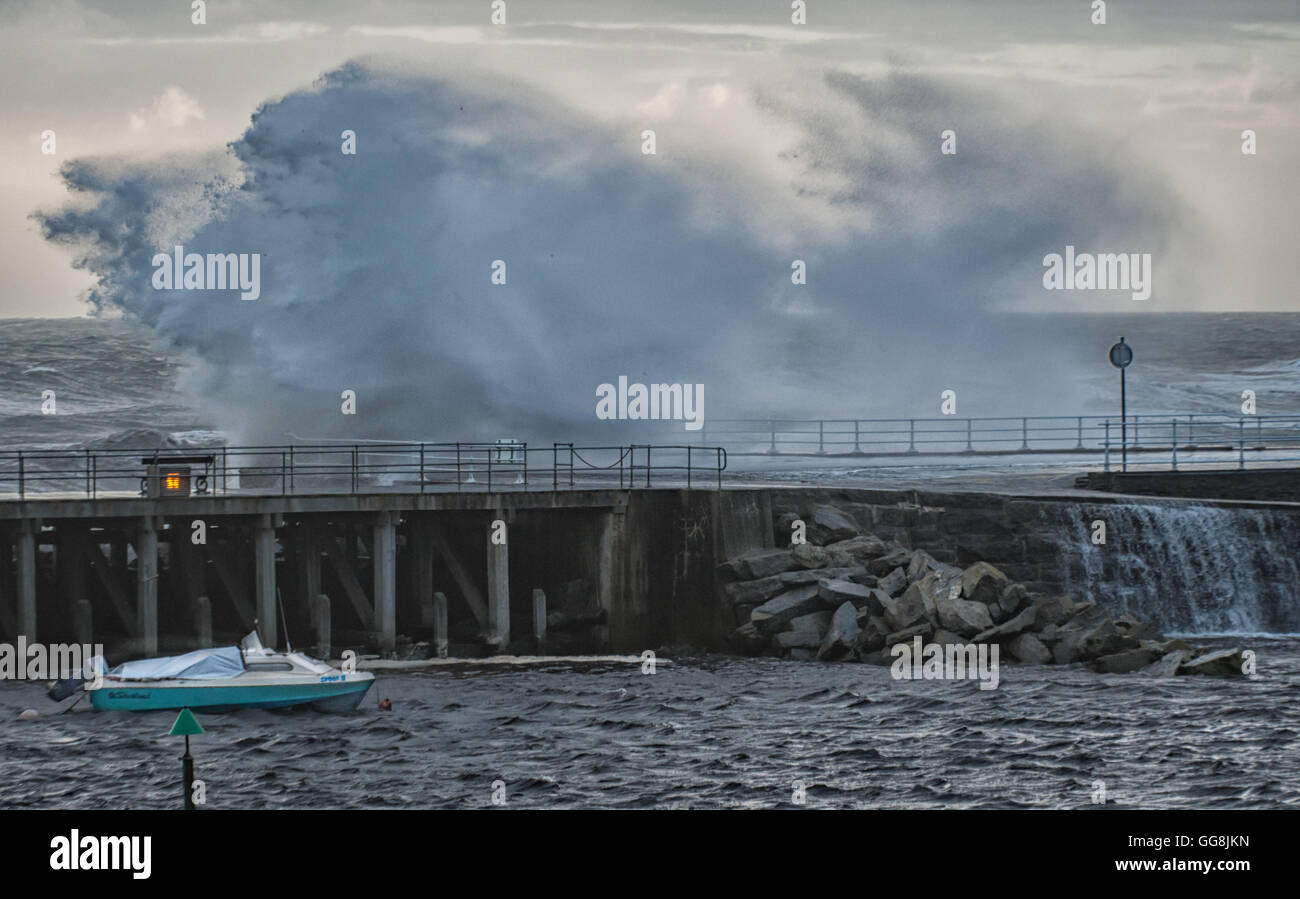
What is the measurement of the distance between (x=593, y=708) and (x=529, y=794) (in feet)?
16.5

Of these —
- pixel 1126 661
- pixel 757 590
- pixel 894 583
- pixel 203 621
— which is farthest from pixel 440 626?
pixel 1126 661

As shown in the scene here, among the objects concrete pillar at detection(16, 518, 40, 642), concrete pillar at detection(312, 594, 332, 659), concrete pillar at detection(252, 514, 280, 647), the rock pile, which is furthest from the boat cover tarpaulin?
the rock pile

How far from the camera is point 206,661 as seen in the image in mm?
25562

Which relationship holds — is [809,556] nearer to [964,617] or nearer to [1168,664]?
[964,617]

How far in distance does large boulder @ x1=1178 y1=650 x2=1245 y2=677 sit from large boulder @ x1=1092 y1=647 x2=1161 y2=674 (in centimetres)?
61

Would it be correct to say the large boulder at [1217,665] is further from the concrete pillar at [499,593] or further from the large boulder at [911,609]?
the concrete pillar at [499,593]

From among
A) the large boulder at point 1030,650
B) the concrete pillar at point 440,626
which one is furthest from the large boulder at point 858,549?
the concrete pillar at point 440,626

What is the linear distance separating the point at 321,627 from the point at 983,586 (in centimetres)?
1095

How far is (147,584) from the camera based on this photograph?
29.2 meters

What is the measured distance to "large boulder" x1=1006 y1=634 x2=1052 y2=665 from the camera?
2853 centimetres

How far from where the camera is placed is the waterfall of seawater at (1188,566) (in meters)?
32.2

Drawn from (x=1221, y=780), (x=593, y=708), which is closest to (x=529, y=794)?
(x=593, y=708)

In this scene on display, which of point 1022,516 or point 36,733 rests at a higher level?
point 1022,516
